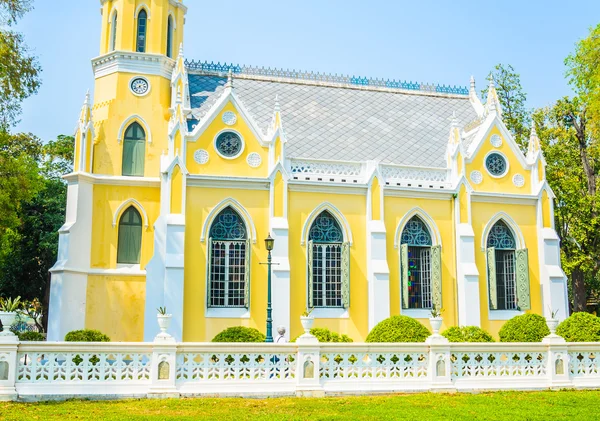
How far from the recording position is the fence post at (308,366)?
48.3 feet

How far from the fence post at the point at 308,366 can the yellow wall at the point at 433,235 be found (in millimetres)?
10052

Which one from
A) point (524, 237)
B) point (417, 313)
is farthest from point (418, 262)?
point (524, 237)

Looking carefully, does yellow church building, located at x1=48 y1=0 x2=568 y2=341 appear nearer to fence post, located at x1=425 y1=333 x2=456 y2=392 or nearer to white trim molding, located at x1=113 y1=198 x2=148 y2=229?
white trim molding, located at x1=113 y1=198 x2=148 y2=229

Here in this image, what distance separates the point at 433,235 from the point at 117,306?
1229 cm

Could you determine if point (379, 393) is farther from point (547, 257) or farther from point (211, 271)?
point (547, 257)

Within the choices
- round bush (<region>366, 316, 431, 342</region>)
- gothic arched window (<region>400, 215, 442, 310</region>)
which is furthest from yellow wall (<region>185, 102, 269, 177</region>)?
round bush (<region>366, 316, 431, 342</region>)

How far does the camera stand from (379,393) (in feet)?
49.3

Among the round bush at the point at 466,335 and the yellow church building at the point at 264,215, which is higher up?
the yellow church building at the point at 264,215

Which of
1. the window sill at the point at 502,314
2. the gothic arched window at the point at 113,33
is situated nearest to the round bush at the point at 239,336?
the window sill at the point at 502,314

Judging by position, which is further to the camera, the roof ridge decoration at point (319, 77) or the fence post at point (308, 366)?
the roof ridge decoration at point (319, 77)

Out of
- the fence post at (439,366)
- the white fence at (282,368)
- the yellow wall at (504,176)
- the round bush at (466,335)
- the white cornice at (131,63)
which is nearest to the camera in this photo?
the white fence at (282,368)

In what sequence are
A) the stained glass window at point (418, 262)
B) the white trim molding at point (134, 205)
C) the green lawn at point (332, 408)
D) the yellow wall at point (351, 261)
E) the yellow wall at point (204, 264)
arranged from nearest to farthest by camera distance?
the green lawn at point (332, 408)
the yellow wall at point (204, 264)
the yellow wall at point (351, 261)
the white trim molding at point (134, 205)
the stained glass window at point (418, 262)

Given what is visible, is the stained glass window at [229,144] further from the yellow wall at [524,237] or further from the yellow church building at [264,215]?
the yellow wall at [524,237]

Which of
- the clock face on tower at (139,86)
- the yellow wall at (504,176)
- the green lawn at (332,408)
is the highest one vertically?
the clock face on tower at (139,86)
